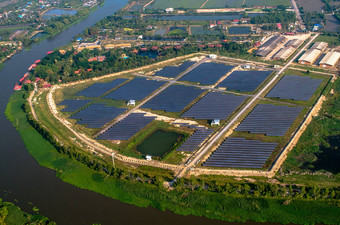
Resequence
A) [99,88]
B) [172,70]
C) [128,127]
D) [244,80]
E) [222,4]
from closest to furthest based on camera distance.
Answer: [128,127] → [244,80] → [99,88] → [172,70] → [222,4]

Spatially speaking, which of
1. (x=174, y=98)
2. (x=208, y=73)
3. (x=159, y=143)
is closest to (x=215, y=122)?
(x=159, y=143)

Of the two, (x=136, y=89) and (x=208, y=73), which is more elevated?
(x=136, y=89)

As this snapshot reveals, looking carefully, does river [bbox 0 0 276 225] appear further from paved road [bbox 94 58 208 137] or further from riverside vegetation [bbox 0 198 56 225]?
paved road [bbox 94 58 208 137]

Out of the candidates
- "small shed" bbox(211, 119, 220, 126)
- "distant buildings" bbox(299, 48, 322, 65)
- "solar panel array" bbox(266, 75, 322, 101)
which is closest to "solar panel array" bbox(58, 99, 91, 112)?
"small shed" bbox(211, 119, 220, 126)

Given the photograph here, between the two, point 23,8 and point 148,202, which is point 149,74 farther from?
point 23,8

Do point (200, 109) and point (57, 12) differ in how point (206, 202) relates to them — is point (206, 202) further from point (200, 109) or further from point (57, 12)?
point (57, 12)

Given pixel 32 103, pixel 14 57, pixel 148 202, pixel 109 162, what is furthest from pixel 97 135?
pixel 14 57
